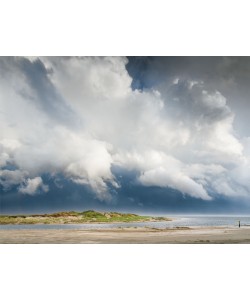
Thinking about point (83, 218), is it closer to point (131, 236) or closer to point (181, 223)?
point (131, 236)

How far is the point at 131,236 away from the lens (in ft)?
28.2

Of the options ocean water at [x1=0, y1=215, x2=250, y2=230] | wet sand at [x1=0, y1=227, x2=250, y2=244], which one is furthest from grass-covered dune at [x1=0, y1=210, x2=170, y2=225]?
wet sand at [x1=0, y1=227, x2=250, y2=244]

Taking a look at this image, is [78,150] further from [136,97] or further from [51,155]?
[136,97]

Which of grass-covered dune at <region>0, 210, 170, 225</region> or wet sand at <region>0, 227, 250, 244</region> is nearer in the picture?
wet sand at <region>0, 227, 250, 244</region>

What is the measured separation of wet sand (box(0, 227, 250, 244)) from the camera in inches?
323

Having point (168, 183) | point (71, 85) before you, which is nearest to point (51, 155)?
point (71, 85)

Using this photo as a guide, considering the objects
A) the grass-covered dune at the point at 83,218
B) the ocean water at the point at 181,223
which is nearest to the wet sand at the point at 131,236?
the ocean water at the point at 181,223

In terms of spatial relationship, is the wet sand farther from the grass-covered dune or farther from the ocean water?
the grass-covered dune

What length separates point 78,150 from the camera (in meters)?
9.40

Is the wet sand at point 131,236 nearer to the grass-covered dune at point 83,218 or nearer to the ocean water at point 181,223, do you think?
the ocean water at point 181,223

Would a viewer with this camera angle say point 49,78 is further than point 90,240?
Yes

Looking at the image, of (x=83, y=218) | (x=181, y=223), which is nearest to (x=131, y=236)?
(x=83, y=218)
